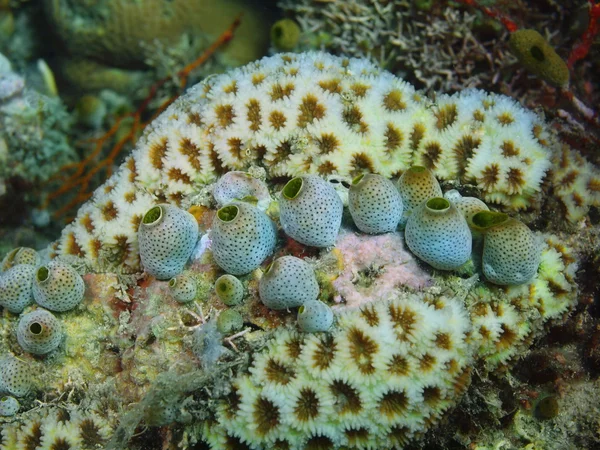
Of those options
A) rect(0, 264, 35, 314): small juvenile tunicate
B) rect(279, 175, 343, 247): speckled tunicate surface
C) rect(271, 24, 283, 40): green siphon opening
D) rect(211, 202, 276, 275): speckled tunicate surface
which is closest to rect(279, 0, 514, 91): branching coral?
rect(271, 24, 283, 40): green siphon opening

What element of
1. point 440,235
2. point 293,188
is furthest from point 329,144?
point 440,235

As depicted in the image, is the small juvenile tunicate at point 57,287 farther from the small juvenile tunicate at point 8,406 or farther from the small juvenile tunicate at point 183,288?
the small juvenile tunicate at point 183,288

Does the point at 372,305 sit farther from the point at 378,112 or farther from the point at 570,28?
the point at 570,28

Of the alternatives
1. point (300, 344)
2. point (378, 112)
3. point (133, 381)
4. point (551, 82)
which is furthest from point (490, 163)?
point (133, 381)

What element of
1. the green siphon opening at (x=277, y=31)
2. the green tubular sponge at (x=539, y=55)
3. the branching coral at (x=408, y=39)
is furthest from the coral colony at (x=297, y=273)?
the green siphon opening at (x=277, y=31)

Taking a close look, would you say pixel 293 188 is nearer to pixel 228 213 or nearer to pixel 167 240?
pixel 228 213

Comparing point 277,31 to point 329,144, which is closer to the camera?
point 329,144
